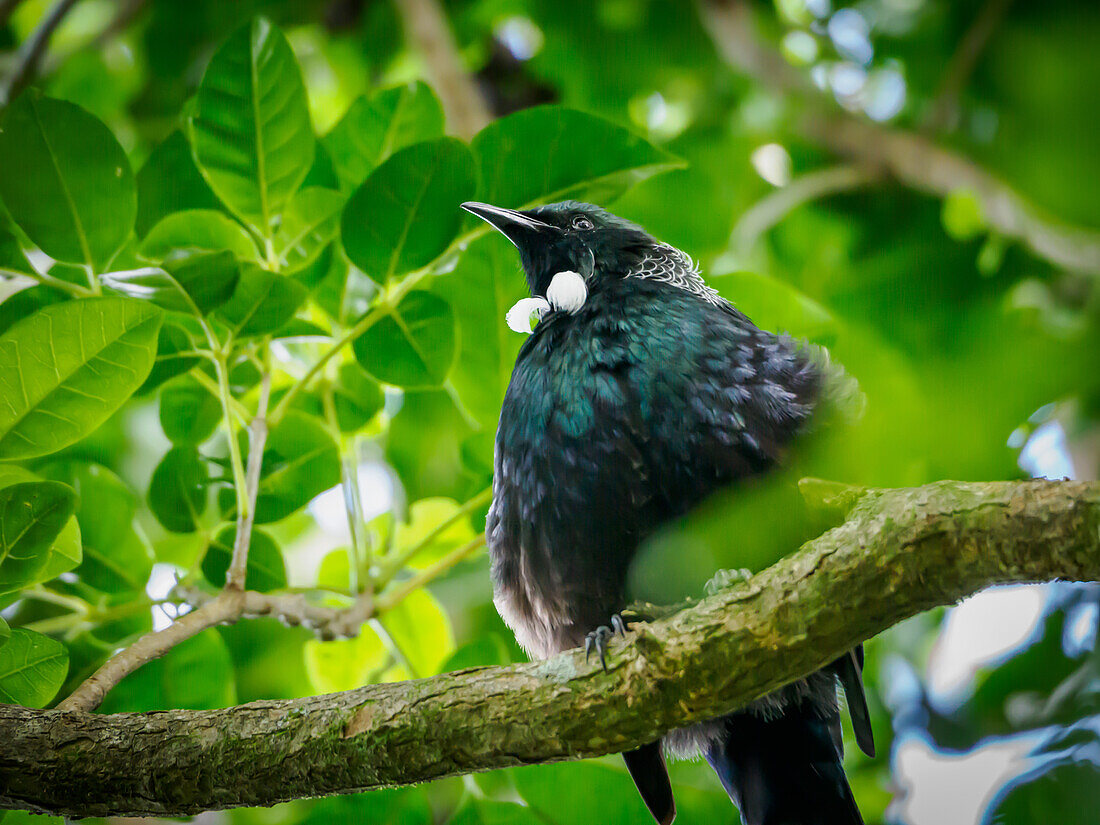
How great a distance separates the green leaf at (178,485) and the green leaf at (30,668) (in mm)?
476

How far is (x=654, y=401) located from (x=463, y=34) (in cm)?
306

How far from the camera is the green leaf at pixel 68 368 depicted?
67.8 inches

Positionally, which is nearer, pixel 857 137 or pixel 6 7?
pixel 6 7

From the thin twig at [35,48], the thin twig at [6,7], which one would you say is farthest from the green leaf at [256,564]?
the thin twig at [6,7]

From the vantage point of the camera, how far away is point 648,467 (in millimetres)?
2080

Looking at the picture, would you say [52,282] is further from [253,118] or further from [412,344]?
[412,344]

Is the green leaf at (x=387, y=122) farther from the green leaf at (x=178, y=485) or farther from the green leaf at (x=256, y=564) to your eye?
the green leaf at (x=256, y=564)

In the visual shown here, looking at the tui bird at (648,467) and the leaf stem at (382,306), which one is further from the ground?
the leaf stem at (382,306)

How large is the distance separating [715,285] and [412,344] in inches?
31.6

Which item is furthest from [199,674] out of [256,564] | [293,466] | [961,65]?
[961,65]

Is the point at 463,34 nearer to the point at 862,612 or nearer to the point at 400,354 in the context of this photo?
the point at 400,354

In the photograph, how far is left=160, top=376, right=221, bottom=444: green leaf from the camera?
2369 millimetres

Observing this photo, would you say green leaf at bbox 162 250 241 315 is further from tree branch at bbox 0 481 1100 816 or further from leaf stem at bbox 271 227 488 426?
tree branch at bbox 0 481 1100 816

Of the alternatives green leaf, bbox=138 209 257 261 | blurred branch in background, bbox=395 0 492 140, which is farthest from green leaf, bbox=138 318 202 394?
blurred branch in background, bbox=395 0 492 140
